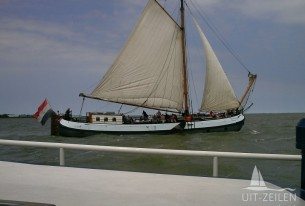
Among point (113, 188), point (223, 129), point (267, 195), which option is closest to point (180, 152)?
→ point (113, 188)

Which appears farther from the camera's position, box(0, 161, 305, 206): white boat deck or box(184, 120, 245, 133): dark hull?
box(184, 120, 245, 133): dark hull

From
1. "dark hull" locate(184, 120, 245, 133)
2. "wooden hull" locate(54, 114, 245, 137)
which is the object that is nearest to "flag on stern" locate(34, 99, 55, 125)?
"wooden hull" locate(54, 114, 245, 137)

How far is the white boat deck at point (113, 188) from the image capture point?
363 centimetres

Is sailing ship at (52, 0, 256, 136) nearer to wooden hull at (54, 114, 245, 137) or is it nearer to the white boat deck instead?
wooden hull at (54, 114, 245, 137)

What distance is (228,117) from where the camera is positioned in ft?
156

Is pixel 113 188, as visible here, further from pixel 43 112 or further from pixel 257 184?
pixel 43 112

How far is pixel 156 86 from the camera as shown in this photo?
138ft

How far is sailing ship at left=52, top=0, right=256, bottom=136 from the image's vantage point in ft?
137

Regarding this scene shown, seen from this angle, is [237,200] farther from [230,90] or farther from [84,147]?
[230,90]

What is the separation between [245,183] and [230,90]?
42.7m

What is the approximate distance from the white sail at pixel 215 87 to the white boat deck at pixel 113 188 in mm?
40863

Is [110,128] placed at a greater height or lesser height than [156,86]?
lesser

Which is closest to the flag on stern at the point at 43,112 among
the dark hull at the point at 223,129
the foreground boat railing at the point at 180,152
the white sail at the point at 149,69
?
the white sail at the point at 149,69

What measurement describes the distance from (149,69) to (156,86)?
1.98 meters
